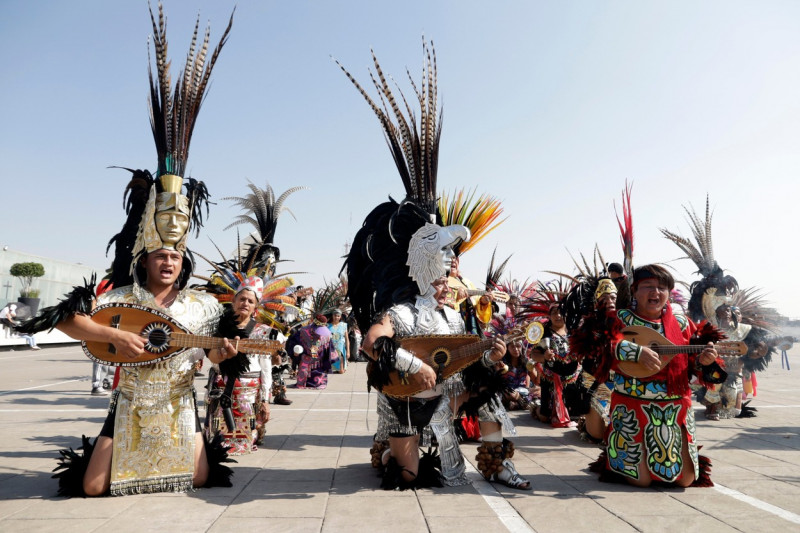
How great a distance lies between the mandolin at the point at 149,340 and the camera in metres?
3.57

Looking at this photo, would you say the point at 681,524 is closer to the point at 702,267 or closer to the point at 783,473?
the point at 783,473

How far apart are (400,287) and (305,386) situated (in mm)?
7349

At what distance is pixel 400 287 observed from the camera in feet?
13.7

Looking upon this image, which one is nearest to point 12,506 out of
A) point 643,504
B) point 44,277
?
point 643,504

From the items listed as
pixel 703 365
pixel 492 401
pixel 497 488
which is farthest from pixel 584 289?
A: pixel 497 488

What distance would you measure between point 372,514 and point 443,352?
1227mm

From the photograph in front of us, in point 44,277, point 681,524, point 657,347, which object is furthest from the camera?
point 44,277

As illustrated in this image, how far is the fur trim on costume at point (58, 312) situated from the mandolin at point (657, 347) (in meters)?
3.96

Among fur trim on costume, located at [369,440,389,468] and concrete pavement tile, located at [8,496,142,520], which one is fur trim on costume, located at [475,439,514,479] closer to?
fur trim on costume, located at [369,440,389,468]

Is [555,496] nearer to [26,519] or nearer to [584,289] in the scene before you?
[584,289]

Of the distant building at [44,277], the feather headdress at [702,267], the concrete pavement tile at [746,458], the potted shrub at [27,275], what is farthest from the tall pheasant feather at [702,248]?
the potted shrub at [27,275]

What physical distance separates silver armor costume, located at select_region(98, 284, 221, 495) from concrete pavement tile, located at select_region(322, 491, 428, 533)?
117 centimetres

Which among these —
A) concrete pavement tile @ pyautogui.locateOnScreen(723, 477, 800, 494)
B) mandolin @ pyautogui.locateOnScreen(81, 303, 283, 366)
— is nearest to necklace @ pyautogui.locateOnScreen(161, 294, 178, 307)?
mandolin @ pyautogui.locateOnScreen(81, 303, 283, 366)

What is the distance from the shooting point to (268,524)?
10.0ft
